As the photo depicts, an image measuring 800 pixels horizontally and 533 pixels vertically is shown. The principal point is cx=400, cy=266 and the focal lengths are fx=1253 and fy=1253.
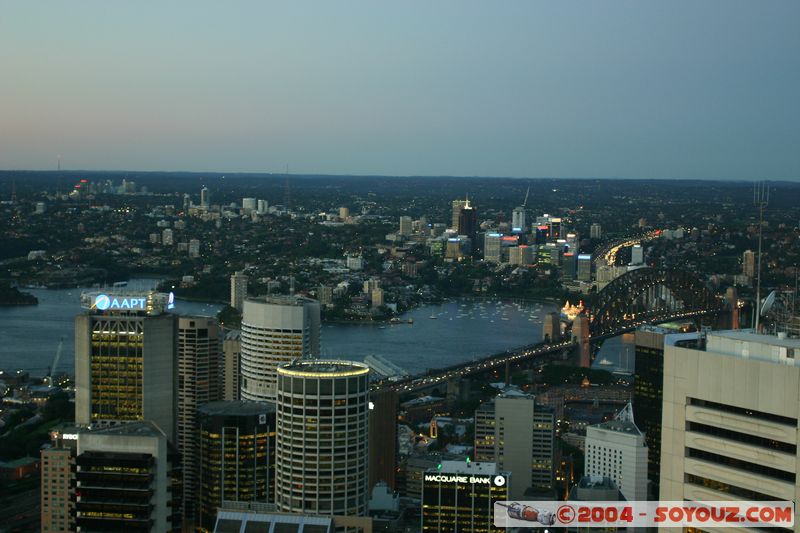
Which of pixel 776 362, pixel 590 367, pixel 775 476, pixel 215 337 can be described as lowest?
pixel 590 367

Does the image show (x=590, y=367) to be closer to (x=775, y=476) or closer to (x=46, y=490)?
(x=46, y=490)

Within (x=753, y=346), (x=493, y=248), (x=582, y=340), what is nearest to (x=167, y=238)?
(x=493, y=248)

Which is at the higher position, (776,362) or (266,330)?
(776,362)

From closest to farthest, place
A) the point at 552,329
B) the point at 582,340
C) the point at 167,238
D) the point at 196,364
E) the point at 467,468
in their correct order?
the point at 467,468
the point at 196,364
the point at 582,340
the point at 552,329
the point at 167,238

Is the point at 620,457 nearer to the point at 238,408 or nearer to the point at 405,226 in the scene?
the point at 238,408

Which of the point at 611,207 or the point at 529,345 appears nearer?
the point at 529,345

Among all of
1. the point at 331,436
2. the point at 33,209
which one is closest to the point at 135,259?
the point at 33,209

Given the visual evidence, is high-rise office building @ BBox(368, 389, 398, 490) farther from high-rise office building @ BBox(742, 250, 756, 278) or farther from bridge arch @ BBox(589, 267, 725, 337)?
high-rise office building @ BBox(742, 250, 756, 278)
